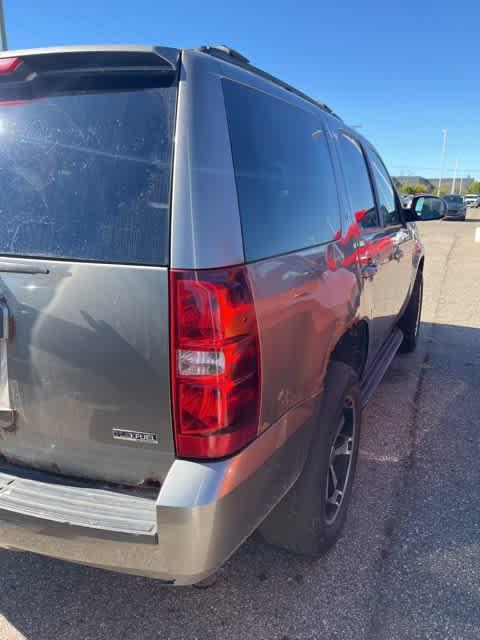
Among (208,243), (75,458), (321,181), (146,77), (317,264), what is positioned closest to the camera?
→ (208,243)

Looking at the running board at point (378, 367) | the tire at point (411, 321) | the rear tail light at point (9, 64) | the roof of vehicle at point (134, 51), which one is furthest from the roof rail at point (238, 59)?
the tire at point (411, 321)

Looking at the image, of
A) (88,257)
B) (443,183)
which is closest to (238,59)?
(88,257)

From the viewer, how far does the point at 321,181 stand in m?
2.49

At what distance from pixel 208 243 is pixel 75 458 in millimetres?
850

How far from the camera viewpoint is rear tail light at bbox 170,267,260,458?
1.50m

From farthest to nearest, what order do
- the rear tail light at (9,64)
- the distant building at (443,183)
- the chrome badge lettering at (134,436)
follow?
the distant building at (443,183), the rear tail light at (9,64), the chrome badge lettering at (134,436)

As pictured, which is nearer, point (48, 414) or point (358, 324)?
point (48, 414)

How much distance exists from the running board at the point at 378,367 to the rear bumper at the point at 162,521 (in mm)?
1471

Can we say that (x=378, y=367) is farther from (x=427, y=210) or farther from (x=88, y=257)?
(x=88, y=257)

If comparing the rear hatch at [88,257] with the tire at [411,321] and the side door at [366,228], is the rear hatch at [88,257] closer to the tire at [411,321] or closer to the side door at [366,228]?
the side door at [366,228]

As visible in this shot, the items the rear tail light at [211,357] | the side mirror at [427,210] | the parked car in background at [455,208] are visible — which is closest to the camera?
the rear tail light at [211,357]

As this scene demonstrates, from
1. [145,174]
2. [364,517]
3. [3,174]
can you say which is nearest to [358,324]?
[364,517]

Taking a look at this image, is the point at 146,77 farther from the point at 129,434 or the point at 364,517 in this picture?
the point at 364,517

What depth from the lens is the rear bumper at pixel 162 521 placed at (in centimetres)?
151
